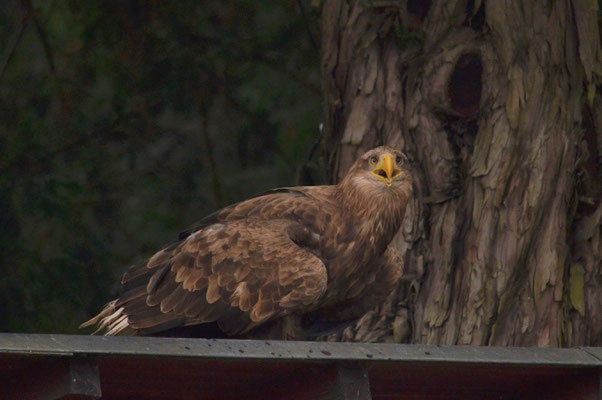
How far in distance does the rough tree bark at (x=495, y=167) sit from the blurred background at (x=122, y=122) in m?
2.42

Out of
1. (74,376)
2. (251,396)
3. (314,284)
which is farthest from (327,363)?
(314,284)

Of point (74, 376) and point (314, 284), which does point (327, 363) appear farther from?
point (314, 284)

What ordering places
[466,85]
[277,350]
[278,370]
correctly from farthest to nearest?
Result: [466,85]
[278,370]
[277,350]

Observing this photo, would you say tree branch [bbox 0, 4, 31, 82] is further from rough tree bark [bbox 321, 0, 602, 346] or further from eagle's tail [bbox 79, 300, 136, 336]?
eagle's tail [bbox 79, 300, 136, 336]

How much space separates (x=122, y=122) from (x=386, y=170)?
3906 mm

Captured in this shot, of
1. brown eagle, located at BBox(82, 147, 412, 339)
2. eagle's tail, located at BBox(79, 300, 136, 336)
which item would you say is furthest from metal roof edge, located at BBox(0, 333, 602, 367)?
eagle's tail, located at BBox(79, 300, 136, 336)

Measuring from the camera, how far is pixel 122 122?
9898 mm

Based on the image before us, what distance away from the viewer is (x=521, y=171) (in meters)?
6.91

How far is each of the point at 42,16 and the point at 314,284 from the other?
486 centimetres

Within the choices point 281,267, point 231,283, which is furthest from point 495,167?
point 231,283

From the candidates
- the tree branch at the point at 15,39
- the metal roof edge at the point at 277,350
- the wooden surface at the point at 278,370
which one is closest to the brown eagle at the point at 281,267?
the wooden surface at the point at 278,370

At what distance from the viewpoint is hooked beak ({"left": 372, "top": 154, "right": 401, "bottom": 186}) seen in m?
6.39

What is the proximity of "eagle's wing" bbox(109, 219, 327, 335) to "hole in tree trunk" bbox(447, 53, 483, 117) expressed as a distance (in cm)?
140

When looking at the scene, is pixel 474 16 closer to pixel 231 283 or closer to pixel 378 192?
pixel 378 192
